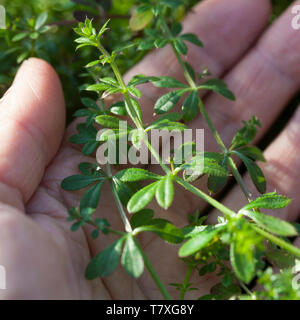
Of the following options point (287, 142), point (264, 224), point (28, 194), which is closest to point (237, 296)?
point (264, 224)

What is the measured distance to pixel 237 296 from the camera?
2025 millimetres

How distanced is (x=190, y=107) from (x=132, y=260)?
4.08ft

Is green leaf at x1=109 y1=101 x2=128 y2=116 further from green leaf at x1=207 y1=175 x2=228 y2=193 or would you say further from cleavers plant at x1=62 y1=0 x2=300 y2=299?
green leaf at x1=207 y1=175 x2=228 y2=193

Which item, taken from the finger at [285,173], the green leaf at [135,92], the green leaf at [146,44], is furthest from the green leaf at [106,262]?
the green leaf at [146,44]

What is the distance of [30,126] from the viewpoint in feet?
8.09

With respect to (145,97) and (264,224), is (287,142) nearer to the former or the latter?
(145,97)

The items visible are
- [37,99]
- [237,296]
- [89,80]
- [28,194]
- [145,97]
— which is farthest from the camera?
[89,80]

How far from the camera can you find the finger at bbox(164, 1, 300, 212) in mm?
3400

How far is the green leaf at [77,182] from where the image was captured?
2.35 meters

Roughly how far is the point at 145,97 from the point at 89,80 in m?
0.74

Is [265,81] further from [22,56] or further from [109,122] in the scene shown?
[22,56]

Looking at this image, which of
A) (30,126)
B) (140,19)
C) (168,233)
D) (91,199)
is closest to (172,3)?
(140,19)

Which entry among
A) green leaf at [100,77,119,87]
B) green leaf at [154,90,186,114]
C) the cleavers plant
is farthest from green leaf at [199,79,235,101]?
green leaf at [100,77,119,87]

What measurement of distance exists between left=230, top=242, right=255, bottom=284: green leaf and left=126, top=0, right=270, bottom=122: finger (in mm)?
2129
